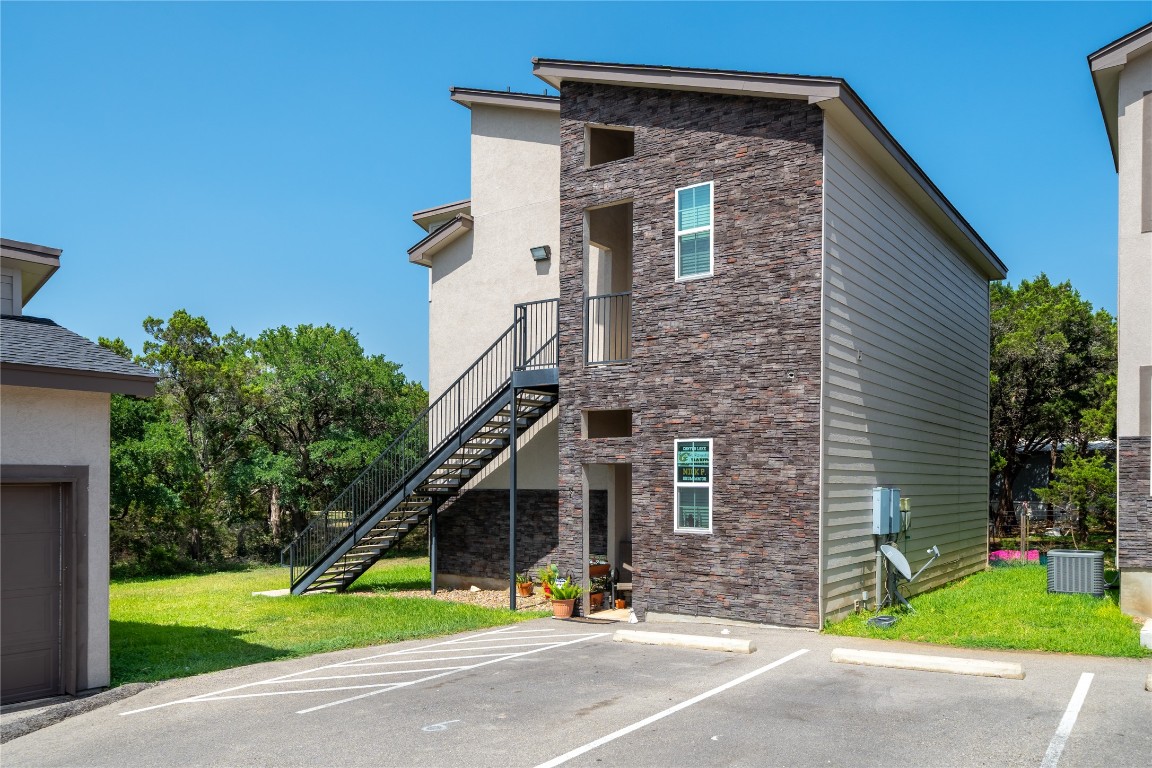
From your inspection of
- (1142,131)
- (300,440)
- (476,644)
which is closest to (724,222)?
(1142,131)

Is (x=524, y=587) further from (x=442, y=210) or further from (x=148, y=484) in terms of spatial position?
(x=148, y=484)

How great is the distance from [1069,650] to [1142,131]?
23.8 ft

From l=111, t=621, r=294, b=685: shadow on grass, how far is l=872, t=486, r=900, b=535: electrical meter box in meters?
8.65

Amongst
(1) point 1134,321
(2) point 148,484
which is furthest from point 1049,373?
(2) point 148,484

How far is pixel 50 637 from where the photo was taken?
29.4 feet

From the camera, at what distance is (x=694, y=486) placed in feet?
42.6

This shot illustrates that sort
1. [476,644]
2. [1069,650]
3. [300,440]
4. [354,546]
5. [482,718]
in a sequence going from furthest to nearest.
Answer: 1. [300,440]
2. [354,546]
3. [476,644]
4. [1069,650]
5. [482,718]

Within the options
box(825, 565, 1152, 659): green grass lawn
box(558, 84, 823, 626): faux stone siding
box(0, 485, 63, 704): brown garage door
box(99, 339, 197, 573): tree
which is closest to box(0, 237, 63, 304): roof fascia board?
box(0, 485, 63, 704): brown garage door

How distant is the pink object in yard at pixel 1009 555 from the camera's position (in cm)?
2181

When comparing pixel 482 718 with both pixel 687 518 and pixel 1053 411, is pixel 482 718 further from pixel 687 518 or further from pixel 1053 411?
pixel 1053 411

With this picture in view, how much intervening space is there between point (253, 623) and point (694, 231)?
9378 mm

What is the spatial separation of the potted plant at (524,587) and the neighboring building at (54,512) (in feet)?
26.7

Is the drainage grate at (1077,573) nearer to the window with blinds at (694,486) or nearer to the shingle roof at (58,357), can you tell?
the window with blinds at (694,486)

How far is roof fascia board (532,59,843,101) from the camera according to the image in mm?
11789
